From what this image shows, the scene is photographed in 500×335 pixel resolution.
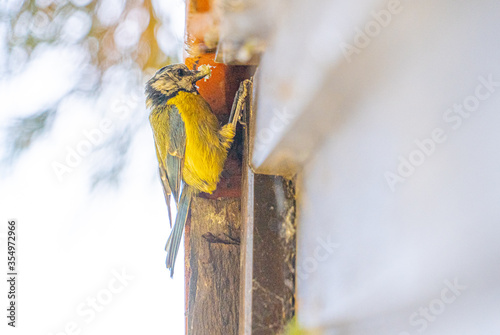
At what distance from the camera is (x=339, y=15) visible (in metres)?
0.93

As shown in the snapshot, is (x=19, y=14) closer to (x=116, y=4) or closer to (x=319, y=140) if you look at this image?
(x=116, y=4)

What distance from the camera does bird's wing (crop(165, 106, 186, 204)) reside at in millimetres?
2535

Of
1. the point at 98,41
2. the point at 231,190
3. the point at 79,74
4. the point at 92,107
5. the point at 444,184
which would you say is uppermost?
the point at 98,41

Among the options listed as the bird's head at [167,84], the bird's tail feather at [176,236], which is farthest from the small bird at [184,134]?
the bird's tail feather at [176,236]

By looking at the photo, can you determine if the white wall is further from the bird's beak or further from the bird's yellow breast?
the bird's yellow breast

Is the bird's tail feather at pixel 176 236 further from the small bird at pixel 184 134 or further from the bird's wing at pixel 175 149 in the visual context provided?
Answer: the bird's wing at pixel 175 149

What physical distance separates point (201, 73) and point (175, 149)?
63 cm

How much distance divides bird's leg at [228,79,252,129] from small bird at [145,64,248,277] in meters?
0.01

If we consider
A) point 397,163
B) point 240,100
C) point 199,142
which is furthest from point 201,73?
point 397,163

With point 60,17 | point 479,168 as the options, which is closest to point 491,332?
point 479,168

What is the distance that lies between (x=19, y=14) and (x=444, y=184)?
2.11m

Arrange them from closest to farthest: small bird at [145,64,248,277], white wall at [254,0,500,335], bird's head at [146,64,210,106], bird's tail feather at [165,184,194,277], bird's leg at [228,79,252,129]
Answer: white wall at [254,0,500,335] < bird's leg at [228,79,252,129] < bird's tail feather at [165,184,194,277] < small bird at [145,64,248,277] < bird's head at [146,64,210,106]

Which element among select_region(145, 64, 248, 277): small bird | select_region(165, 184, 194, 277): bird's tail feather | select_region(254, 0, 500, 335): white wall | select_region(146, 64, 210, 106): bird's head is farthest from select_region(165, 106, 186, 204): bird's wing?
select_region(254, 0, 500, 335): white wall

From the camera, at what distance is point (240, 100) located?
1977mm
